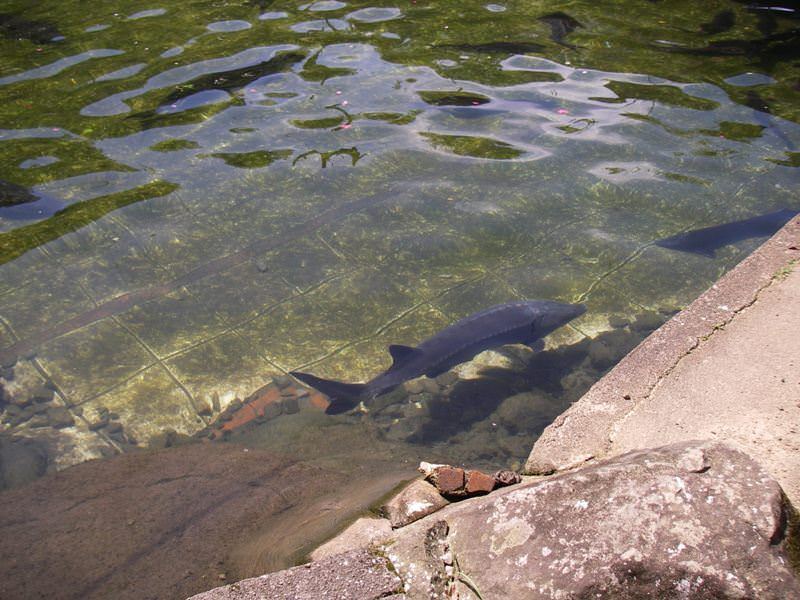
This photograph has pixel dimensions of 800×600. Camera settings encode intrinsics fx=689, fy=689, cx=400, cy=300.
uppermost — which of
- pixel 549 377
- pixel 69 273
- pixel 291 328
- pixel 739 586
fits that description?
pixel 739 586

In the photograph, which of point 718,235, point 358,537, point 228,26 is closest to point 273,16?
point 228,26

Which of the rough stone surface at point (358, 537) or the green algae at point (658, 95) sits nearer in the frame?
the rough stone surface at point (358, 537)

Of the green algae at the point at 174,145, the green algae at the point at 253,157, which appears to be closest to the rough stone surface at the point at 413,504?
the green algae at the point at 253,157

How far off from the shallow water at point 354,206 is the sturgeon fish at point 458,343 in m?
0.30

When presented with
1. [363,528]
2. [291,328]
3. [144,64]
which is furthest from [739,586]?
[144,64]

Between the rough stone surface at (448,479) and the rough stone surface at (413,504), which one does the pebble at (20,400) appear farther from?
the rough stone surface at (448,479)

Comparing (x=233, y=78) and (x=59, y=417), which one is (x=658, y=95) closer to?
(x=233, y=78)

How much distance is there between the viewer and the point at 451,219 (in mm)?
7426

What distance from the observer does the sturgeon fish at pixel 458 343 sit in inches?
217

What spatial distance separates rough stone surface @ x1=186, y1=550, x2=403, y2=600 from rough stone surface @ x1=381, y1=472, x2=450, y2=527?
0.35 m

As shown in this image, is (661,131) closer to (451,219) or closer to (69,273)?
(451,219)

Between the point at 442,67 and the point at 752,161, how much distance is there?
4.58 metres

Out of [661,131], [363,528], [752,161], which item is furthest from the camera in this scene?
[661,131]

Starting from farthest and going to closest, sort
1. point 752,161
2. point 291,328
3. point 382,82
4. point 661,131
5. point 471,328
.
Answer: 1. point 382,82
2. point 661,131
3. point 752,161
4. point 291,328
5. point 471,328
